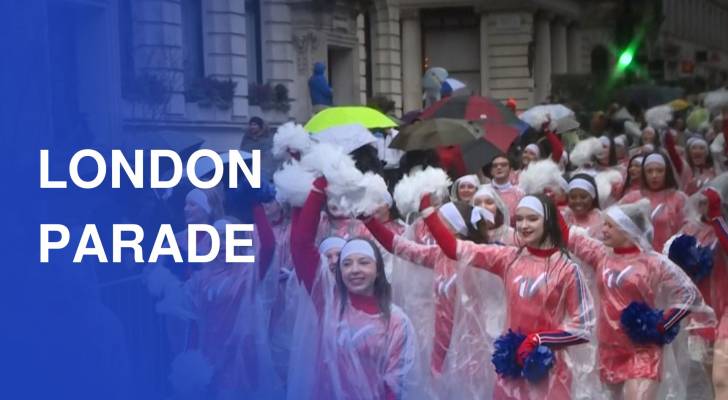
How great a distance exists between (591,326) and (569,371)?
26 cm

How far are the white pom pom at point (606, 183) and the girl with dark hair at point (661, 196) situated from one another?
31cm

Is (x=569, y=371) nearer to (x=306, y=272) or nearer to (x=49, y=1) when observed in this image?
(x=306, y=272)

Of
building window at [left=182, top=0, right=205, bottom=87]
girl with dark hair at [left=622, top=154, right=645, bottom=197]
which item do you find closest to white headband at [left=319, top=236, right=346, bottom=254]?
building window at [left=182, top=0, right=205, bottom=87]

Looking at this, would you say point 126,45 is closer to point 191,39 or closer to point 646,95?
point 191,39

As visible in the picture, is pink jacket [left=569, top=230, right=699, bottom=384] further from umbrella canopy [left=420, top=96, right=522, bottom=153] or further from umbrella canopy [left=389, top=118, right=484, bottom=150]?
umbrella canopy [left=420, top=96, right=522, bottom=153]

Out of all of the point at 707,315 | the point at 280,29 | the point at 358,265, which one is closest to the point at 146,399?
the point at 358,265

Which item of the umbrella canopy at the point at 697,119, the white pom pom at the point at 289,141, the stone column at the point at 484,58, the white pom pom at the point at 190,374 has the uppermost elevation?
the stone column at the point at 484,58

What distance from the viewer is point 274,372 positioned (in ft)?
22.7

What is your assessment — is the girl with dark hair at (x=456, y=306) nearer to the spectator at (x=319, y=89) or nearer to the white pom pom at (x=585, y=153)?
the spectator at (x=319, y=89)

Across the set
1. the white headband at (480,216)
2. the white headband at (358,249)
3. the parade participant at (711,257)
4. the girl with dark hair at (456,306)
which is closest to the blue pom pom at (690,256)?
the parade participant at (711,257)

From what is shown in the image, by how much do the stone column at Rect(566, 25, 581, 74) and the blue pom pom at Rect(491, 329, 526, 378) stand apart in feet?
86.8

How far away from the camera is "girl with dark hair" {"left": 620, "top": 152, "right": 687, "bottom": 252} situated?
9641 mm

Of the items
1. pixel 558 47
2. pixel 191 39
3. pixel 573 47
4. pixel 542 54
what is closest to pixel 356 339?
pixel 191 39

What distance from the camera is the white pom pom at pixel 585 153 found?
1204 cm
